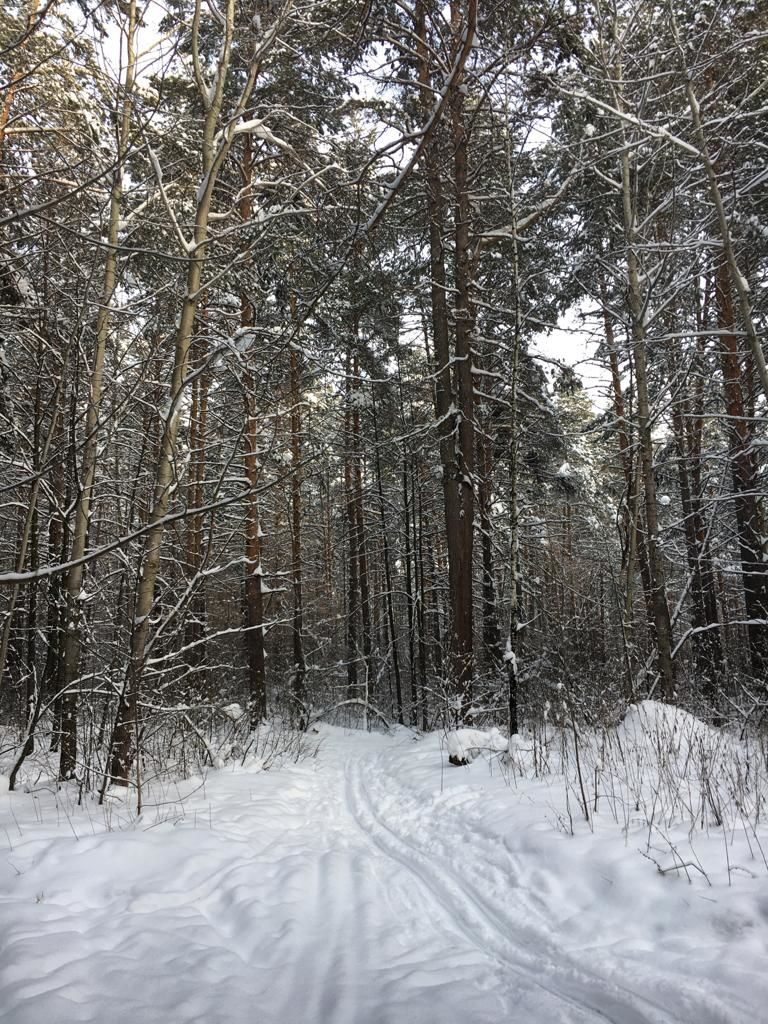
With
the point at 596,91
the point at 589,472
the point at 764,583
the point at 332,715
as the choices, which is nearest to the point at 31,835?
the point at 764,583

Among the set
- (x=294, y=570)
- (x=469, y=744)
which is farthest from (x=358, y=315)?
(x=469, y=744)

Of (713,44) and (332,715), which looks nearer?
(713,44)

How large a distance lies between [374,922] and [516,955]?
850 millimetres

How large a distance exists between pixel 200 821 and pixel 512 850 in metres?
2.69

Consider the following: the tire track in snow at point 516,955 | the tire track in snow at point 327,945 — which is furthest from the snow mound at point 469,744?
the tire track in snow at point 327,945

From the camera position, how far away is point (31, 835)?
12.9ft

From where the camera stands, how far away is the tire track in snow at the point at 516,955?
88.4 inches

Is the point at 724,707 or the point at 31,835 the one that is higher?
the point at 31,835

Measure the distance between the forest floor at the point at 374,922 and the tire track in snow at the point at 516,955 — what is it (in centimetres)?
1

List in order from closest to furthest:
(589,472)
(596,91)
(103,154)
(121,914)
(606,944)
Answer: (606,944)
(121,914)
(103,154)
(596,91)
(589,472)

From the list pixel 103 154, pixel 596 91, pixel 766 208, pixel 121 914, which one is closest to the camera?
pixel 121 914

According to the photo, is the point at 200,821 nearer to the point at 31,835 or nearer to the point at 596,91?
the point at 31,835

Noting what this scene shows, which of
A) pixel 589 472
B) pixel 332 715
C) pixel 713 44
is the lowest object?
pixel 332 715

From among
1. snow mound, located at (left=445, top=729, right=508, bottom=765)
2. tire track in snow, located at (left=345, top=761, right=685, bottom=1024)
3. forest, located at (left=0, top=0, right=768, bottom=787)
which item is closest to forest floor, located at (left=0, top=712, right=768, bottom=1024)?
tire track in snow, located at (left=345, top=761, right=685, bottom=1024)
